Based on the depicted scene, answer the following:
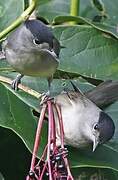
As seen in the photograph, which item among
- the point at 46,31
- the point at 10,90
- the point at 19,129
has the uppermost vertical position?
the point at 46,31

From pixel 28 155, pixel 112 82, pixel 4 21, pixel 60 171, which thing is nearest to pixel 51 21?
pixel 4 21

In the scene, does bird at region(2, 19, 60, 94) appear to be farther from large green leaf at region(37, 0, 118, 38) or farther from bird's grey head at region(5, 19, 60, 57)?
large green leaf at region(37, 0, 118, 38)

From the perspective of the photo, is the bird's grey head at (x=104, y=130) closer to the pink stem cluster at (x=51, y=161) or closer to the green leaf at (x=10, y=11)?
the pink stem cluster at (x=51, y=161)

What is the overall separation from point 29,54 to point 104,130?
38 cm

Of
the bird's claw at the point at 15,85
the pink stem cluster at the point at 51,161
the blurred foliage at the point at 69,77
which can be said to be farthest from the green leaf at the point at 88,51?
the pink stem cluster at the point at 51,161

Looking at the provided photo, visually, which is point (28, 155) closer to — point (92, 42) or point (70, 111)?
point (70, 111)

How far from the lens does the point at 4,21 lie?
94.7 inches

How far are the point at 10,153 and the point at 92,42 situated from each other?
1.69ft

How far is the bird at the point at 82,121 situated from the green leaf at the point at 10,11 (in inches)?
13.7

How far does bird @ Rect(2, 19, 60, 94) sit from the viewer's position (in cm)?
215

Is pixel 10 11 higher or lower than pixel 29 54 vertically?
higher

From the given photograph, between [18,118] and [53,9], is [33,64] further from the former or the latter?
[53,9]

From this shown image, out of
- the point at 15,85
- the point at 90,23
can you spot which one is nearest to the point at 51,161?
the point at 15,85

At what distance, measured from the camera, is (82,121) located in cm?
231
